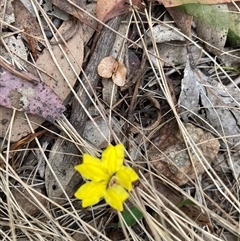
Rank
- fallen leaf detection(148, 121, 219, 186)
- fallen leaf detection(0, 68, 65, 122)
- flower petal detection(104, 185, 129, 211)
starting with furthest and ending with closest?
fallen leaf detection(148, 121, 219, 186) < fallen leaf detection(0, 68, 65, 122) < flower petal detection(104, 185, 129, 211)

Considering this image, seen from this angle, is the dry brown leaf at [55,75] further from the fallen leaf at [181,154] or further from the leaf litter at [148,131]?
the fallen leaf at [181,154]

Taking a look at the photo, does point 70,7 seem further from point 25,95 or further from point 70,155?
point 70,155

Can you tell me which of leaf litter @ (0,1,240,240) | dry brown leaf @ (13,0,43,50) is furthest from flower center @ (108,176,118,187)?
dry brown leaf @ (13,0,43,50)

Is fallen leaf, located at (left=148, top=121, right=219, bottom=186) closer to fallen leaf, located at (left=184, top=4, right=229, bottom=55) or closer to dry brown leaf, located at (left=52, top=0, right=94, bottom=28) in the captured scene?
fallen leaf, located at (left=184, top=4, right=229, bottom=55)

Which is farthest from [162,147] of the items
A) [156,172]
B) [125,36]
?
[125,36]

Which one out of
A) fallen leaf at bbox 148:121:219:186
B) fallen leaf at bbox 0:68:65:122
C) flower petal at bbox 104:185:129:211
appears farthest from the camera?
fallen leaf at bbox 148:121:219:186

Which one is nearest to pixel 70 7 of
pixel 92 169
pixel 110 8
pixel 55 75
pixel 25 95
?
pixel 110 8

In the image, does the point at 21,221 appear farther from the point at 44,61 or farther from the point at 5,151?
the point at 44,61
